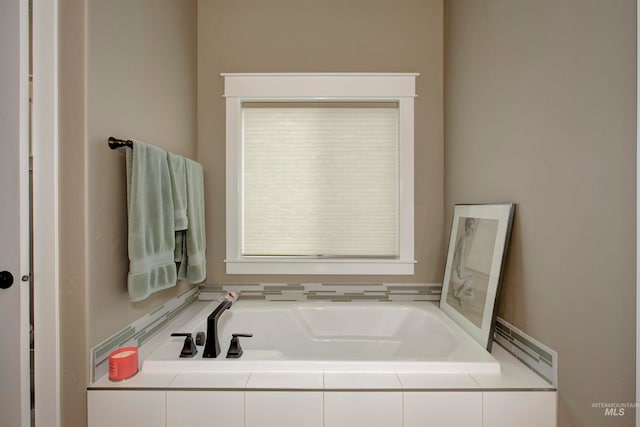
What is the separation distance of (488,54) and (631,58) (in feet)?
2.61

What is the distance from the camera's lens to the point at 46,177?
106cm

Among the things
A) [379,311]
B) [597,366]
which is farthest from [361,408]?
[379,311]

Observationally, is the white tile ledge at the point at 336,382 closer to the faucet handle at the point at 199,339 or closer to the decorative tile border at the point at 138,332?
the decorative tile border at the point at 138,332

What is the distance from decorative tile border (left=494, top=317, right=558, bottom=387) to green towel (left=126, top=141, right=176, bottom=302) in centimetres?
159

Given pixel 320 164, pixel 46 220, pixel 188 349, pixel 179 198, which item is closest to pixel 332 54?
pixel 320 164

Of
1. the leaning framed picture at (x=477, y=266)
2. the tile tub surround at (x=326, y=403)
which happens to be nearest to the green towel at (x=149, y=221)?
the tile tub surround at (x=326, y=403)

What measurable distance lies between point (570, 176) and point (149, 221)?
163 centimetres

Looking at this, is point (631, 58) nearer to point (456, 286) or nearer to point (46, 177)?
point (456, 286)

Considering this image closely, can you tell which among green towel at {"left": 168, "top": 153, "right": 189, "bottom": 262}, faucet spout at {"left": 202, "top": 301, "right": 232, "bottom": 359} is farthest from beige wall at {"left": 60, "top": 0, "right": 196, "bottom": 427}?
faucet spout at {"left": 202, "top": 301, "right": 232, "bottom": 359}

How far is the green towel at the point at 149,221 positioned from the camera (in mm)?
A: 1216

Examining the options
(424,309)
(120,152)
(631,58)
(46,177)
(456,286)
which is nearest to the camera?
(631,58)

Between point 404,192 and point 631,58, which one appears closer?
point 631,58

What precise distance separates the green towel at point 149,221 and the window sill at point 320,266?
0.60 meters

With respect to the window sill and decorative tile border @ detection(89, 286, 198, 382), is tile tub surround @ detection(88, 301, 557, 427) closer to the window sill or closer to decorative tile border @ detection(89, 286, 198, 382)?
decorative tile border @ detection(89, 286, 198, 382)
